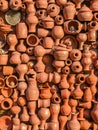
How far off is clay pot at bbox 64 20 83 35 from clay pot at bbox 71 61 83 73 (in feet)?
0.83

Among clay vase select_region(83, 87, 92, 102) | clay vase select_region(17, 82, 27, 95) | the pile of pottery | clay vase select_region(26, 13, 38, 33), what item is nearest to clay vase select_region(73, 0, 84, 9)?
the pile of pottery

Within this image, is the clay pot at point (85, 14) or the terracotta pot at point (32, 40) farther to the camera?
the terracotta pot at point (32, 40)

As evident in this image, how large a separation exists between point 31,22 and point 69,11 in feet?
1.07

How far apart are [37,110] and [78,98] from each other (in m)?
0.37

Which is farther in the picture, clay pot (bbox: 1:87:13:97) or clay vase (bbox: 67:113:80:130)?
clay pot (bbox: 1:87:13:97)

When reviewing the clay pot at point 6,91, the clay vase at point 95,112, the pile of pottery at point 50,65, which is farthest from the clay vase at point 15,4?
the clay vase at point 95,112

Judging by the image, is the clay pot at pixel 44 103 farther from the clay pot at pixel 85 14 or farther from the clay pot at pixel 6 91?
the clay pot at pixel 85 14

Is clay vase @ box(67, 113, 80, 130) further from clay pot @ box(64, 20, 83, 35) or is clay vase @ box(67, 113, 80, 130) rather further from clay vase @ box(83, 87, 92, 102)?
clay pot @ box(64, 20, 83, 35)

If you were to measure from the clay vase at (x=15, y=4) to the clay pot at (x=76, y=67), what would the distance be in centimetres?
67

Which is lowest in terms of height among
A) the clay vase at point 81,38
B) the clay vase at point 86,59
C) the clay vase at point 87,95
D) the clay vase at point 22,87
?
the clay vase at point 87,95

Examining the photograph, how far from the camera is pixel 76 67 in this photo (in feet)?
7.49

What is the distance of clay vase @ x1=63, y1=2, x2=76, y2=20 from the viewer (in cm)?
228

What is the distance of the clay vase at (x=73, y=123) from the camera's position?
228 cm

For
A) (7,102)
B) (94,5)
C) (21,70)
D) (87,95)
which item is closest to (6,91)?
(7,102)
